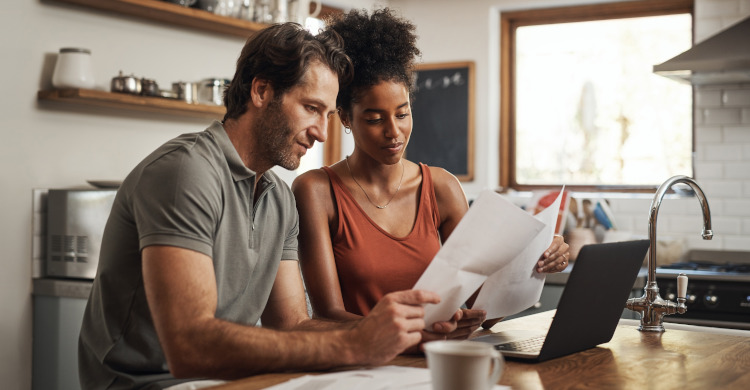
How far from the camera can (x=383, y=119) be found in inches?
74.0

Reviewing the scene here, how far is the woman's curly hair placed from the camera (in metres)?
1.90

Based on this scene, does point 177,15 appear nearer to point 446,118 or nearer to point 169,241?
point 446,118

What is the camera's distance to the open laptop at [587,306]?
1.49 meters

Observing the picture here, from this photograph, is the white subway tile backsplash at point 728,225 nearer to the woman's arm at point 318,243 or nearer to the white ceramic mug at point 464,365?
the woman's arm at point 318,243

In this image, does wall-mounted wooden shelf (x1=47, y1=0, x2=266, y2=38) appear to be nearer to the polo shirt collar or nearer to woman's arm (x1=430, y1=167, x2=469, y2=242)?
woman's arm (x1=430, y1=167, x2=469, y2=242)

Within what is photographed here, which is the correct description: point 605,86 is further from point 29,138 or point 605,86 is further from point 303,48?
point 303,48

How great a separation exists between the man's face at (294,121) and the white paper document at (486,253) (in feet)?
1.46

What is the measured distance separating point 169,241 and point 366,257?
64 centimetres

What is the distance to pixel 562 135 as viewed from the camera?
4.99m

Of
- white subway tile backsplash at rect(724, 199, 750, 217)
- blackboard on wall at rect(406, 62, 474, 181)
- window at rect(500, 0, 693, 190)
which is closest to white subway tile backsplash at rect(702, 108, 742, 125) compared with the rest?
window at rect(500, 0, 693, 190)

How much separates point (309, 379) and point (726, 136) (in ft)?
11.9

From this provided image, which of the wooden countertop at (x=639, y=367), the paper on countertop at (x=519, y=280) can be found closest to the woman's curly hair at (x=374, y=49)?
the paper on countertop at (x=519, y=280)

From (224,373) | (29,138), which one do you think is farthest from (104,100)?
(224,373)

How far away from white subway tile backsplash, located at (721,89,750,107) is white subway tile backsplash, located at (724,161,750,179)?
1.01ft
